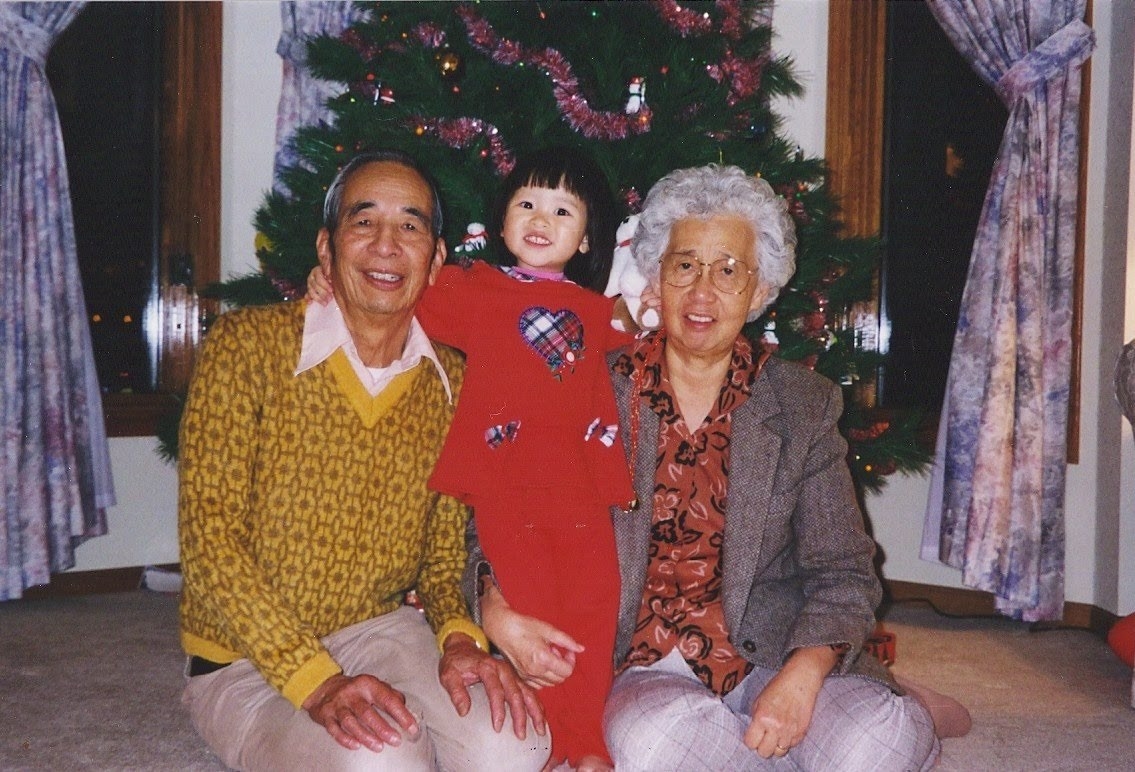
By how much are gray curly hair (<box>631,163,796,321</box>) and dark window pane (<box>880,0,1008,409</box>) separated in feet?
7.73

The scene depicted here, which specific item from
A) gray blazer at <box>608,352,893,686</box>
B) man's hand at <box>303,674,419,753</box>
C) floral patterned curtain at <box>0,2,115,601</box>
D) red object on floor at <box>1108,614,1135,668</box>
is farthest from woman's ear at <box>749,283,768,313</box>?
floral patterned curtain at <box>0,2,115,601</box>

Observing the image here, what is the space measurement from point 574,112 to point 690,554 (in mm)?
1242

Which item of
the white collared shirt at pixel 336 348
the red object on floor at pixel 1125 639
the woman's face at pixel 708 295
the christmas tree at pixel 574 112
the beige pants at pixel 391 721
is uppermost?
the christmas tree at pixel 574 112

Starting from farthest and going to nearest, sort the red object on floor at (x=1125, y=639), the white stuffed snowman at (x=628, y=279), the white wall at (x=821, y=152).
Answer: the white wall at (x=821, y=152)
the red object on floor at (x=1125, y=639)
the white stuffed snowman at (x=628, y=279)

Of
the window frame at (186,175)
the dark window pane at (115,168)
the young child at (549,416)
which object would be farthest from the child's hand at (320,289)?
the dark window pane at (115,168)

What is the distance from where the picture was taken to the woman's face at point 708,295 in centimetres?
185

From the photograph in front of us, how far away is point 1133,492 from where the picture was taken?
11.2ft

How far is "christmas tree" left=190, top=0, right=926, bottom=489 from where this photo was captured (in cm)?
260

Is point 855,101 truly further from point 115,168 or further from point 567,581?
point 115,168

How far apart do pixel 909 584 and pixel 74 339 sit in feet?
11.1

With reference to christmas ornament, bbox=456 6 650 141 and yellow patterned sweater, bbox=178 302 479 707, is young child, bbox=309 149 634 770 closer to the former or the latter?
yellow patterned sweater, bbox=178 302 479 707

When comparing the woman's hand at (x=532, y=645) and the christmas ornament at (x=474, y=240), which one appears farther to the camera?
the christmas ornament at (x=474, y=240)

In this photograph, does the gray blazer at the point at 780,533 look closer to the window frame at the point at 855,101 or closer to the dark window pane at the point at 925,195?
the window frame at the point at 855,101

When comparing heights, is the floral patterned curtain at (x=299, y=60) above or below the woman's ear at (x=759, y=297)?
above
